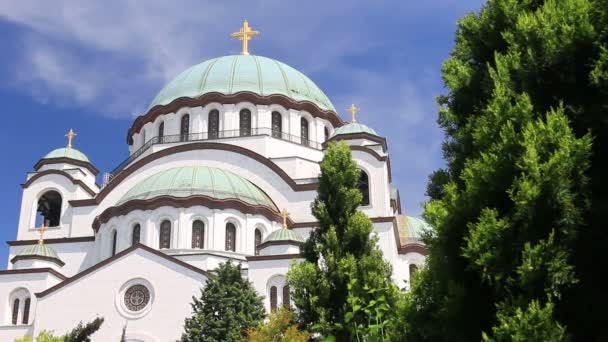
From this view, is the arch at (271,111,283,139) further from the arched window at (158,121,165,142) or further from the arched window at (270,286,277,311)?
the arched window at (270,286,277,311)

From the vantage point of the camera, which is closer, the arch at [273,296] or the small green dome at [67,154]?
the arch at [273,296]

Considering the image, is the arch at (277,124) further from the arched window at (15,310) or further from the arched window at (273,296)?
the arched window at (15,310)

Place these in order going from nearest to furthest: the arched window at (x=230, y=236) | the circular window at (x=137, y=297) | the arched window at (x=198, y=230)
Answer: the circular window at (x=137, y=297), the arched window at (x=198, y=230), the arched window at (x=230, y=236)

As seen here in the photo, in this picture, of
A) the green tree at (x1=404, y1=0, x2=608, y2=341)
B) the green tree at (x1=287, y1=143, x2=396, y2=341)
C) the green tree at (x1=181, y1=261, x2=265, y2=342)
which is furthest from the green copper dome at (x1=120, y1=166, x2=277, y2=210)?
the green tree at (x1=404, y1=0, x2=608, y2=341)

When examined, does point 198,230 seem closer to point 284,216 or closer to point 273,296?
point 284,216

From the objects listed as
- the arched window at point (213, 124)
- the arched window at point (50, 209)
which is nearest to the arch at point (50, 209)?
the arched window at point (50, 209)

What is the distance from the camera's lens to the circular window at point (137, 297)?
2189 centimetres

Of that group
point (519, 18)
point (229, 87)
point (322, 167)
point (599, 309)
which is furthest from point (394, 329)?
point (229, 87)

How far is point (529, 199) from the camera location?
5.52 meters

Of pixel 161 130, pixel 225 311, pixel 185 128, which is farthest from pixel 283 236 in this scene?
pixel 161 130

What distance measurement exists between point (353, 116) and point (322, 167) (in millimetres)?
17292

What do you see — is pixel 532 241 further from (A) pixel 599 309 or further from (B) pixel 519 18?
(B) pixel 519 18

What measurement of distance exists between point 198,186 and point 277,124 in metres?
7.22

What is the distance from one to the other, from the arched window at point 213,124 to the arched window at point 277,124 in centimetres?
245
